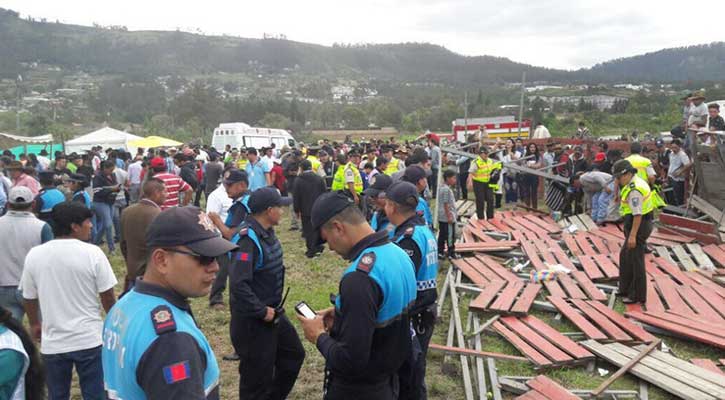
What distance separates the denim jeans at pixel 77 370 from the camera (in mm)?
3490

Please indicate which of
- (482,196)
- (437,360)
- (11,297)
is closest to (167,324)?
(11,297)

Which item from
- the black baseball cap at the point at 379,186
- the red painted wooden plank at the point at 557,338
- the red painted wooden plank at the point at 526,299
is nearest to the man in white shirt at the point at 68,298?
the black baseball cap at the point at 379,186

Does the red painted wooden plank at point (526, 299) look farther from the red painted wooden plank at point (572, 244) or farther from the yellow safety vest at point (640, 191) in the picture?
the red painted wooden plank at point (572, 244)

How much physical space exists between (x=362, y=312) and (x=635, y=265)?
5.77m

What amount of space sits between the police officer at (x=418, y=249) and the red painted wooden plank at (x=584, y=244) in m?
6.16

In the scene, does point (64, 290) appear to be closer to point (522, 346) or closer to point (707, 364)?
point (522, 346)

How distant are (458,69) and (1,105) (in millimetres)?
114034

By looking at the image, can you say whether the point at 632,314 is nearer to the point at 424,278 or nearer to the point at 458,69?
the point at 424,278

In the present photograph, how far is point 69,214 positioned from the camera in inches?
140

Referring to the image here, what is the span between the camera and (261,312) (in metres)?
3.59

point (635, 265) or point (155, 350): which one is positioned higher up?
point (155, 350)

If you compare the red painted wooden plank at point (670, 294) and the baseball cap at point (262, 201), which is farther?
the red painted wooden plank at point (670, 294)

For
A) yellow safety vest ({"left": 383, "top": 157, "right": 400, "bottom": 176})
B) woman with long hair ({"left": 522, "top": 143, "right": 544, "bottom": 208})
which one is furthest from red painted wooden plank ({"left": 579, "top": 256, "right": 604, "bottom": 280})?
woman with long hair ({"left": 522, "top": 143, "right": 544, "bottom": 208})

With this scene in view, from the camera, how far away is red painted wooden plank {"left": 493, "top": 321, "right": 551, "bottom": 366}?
5.25 meters
